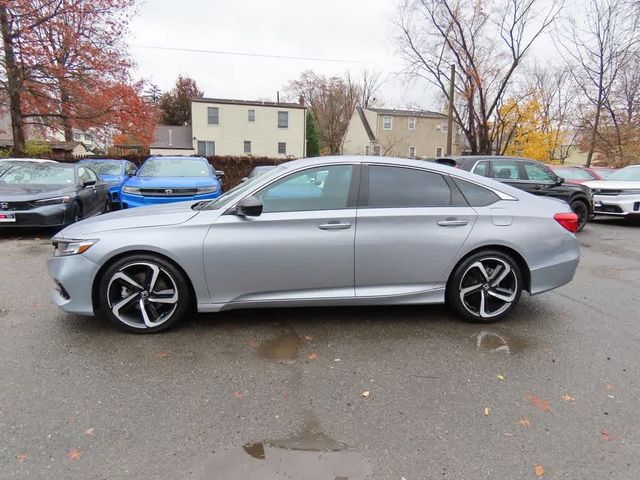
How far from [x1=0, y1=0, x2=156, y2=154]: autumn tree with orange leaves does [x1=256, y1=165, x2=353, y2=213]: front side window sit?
15210 mm

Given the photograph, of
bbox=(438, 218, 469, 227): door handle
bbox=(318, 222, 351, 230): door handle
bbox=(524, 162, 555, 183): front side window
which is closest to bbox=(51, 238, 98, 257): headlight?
bbox=(318, 222, 351, 230): door handle

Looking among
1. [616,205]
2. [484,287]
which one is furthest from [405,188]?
[616,205]

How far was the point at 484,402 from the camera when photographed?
2729 mm

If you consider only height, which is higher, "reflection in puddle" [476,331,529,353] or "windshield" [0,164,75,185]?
"windshield" [0,164,75,185]

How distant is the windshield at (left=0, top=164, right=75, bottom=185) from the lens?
7973 mm

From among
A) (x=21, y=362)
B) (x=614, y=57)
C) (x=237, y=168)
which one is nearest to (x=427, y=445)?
(x=21, y=362)

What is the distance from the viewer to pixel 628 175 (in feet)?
36.2

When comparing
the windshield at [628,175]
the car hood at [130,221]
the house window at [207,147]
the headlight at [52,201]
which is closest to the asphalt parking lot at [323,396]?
the car hood at [130,221]

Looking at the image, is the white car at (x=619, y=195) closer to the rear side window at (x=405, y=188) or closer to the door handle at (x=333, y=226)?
the rear side window at (x=405, y=188)

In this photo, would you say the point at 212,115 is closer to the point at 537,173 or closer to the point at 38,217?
the point at 38,217

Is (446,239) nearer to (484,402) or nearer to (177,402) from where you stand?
(484,402)

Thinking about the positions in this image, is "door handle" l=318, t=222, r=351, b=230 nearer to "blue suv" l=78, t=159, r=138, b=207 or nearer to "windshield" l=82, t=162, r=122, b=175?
"blue suv" l=78, t=159, r=138, b=207

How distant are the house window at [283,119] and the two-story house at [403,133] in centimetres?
904

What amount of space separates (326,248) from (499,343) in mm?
1703
